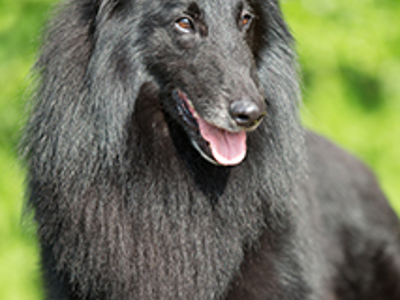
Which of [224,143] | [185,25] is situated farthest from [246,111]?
[185,25]

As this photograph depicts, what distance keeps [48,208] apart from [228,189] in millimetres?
945

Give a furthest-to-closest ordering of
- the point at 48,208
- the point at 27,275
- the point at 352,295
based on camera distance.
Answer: the point at 27,275 → the point at 352,295 → the point at 48,208

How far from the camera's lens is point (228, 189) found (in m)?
3.15

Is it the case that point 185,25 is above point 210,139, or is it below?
above

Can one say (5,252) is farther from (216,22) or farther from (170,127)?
(216,22)

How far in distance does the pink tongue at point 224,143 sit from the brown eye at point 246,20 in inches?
21.6

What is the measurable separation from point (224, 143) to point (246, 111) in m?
0.30

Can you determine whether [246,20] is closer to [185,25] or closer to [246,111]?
[185,25]

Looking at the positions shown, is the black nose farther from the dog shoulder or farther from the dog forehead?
the dog shoulder

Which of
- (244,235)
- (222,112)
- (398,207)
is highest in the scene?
(222,112)

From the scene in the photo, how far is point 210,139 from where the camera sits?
2914 mm

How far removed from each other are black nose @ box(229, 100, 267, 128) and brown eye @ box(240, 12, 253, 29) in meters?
0.52

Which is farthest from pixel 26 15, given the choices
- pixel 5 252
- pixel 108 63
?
pixel 108 63

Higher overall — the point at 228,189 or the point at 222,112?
the point at 222,112
